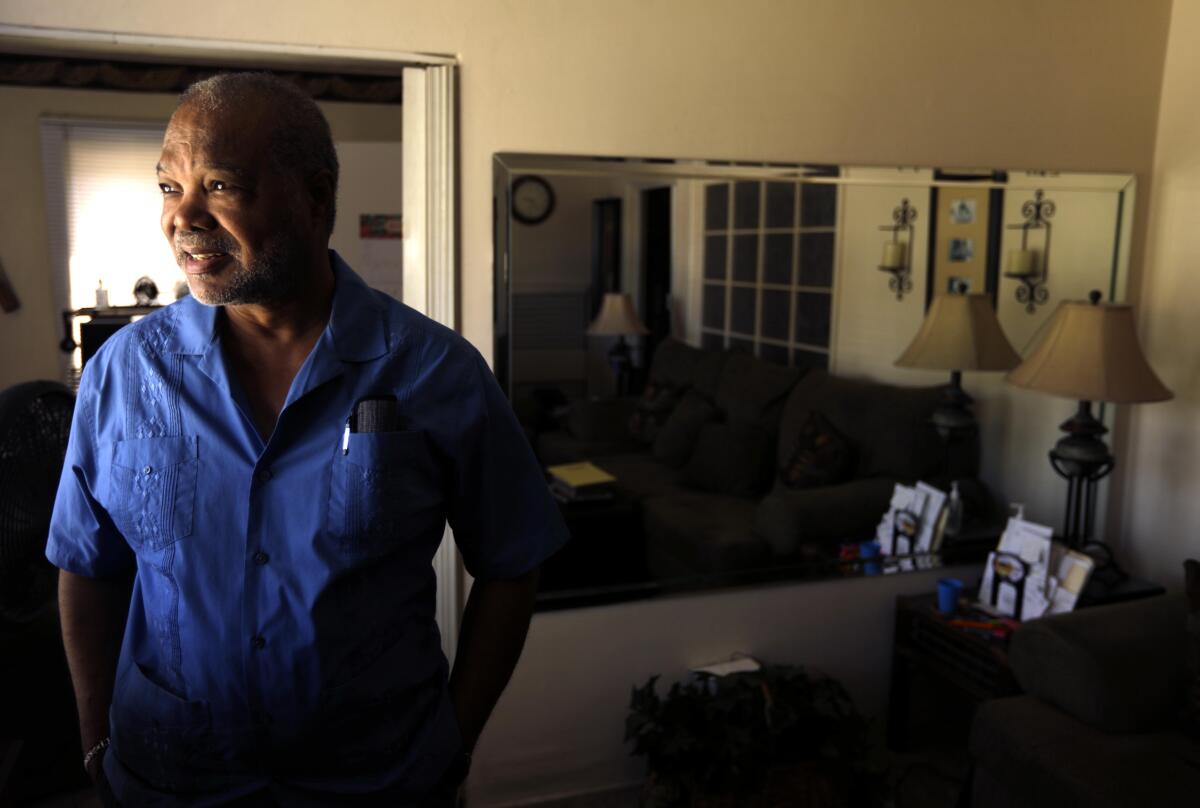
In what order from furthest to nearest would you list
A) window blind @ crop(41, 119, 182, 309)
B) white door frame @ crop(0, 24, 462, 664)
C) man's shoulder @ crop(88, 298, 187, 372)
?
window blind @ crop(41, 119, 182, 309)
white door frame @ crop(0, 24, 462, 664)
man's shoulder @ crop(88, 298, 187, 372)

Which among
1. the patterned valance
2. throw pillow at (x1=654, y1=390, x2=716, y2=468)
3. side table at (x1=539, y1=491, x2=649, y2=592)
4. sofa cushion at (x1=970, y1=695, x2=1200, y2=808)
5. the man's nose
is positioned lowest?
sofa cushion at (x1=970, y1=695, x2=1200, y2=808)

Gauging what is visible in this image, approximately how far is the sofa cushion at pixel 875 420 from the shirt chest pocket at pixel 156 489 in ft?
6.14

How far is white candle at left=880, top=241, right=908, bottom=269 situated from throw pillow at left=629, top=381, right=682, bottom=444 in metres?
0.72

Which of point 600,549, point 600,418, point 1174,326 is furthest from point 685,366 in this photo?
point 1174,326

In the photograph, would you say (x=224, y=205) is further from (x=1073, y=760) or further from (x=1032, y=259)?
(x=1032, y=259)

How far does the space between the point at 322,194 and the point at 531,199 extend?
1173 millimetres

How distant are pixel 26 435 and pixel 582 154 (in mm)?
1359

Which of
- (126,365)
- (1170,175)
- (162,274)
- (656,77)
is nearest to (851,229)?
(656,77)

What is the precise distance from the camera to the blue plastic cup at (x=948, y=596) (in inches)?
107

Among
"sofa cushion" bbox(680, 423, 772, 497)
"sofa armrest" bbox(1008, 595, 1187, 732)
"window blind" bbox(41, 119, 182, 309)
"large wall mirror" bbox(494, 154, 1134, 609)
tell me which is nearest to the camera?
"sofa armrest" bbox(1008, 595, 1187, 732)

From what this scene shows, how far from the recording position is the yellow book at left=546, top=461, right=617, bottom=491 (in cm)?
252

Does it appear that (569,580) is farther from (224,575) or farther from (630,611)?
(224,575)

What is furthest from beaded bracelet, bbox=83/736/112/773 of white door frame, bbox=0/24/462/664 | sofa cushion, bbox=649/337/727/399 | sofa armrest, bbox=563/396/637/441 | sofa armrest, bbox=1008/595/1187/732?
sofa armrest, bbox=1008/595/1187/732

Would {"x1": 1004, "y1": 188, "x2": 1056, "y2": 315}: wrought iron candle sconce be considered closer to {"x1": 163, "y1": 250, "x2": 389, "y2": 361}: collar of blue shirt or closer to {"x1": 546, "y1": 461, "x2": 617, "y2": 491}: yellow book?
{"x1": 546, "y1": 461, "x2": 617, "y2": 491}: yellow book
